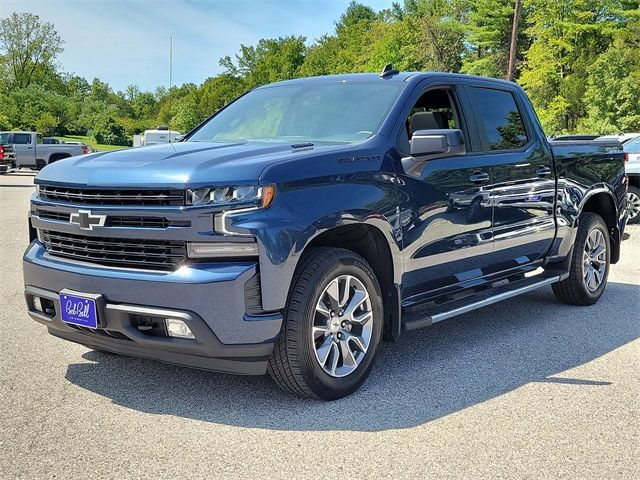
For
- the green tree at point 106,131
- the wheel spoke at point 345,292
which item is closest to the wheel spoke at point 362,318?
the wheel spoke at point 345,292

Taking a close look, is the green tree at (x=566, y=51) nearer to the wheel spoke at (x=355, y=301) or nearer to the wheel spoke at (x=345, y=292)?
the wheel spoke at (x=355, y=301)

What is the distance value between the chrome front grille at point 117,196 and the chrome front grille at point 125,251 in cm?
20

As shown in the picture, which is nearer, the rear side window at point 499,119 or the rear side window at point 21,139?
the rear side window at point 499,119

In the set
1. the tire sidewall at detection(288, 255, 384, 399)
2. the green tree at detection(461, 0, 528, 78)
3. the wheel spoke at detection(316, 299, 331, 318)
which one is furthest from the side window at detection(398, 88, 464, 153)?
the green tree at detection(461, 0, 528, 78)

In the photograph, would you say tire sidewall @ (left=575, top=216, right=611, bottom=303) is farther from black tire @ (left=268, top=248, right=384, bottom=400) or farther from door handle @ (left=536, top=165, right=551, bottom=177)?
black tire @ (left=268, top=248, right=384, bottom=400)

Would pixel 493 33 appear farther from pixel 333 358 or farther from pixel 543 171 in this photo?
pixel 333 358

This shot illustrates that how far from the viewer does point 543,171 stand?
19.8 feet

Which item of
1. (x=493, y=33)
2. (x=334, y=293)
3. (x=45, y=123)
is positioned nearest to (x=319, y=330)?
(x=334, y=293)

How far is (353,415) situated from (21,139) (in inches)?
1179

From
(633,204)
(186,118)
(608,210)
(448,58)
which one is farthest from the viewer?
(186,118)

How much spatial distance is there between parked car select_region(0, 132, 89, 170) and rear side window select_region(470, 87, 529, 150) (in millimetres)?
26743

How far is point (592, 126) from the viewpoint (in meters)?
34.2

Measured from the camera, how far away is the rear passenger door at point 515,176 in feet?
18.0

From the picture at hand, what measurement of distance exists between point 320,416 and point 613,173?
455 cm
